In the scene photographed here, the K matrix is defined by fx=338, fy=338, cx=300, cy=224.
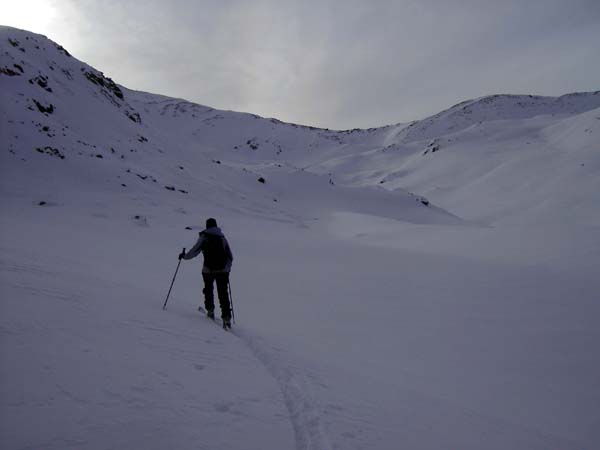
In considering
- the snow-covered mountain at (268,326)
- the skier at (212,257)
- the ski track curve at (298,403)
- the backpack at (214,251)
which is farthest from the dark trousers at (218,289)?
the ski track curve at (298,403)

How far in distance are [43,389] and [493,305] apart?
9.51 metres

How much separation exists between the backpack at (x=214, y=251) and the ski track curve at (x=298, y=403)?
2071mm

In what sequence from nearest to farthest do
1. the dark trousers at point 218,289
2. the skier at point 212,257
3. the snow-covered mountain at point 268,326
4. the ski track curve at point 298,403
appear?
the snow-covered mountain at point 268,326
the ski track curve at point 298,403
the dark trousers at point 218,289
the skier at point 212,257

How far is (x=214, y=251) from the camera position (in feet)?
24.0

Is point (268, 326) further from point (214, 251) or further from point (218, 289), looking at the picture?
point (214, 251)

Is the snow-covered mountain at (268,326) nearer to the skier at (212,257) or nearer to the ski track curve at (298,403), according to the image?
the ski track curve at (298,403)

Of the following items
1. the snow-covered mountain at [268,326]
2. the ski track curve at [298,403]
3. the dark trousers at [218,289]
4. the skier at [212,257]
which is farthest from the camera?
the skier at [212,257]

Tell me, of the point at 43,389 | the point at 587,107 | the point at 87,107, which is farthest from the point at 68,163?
the point at 587,107

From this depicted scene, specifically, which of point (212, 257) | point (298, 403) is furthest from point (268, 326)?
point (298, 403)

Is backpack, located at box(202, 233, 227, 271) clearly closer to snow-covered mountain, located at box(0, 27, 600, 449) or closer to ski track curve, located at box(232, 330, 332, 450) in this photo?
snow-covered mountain, located at box(0, 27, 600, 449)

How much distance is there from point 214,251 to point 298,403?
158 inches

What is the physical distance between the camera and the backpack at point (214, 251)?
23.9ft

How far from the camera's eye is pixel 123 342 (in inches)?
168

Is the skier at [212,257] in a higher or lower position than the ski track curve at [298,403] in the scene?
higher
